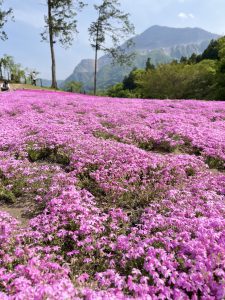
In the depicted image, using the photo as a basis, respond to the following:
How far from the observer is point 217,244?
16.3ft

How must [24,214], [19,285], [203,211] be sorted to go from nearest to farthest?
[19,285]
[203,211]
[24,214]

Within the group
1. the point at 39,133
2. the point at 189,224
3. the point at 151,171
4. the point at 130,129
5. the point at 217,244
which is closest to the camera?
the point at 217,244

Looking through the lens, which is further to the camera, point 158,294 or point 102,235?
point 102,235

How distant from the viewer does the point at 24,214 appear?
677 cm

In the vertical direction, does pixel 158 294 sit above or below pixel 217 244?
below

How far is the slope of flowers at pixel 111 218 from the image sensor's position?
4.33 metres

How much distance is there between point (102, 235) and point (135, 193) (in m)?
1.87

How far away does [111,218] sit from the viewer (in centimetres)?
632

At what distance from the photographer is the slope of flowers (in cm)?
433

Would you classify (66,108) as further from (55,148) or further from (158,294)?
(158,294)

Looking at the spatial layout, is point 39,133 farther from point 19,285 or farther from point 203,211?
point 19,285

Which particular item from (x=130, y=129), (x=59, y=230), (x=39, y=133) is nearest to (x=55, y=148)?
(x=39, y=133)

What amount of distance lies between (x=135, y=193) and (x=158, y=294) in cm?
330

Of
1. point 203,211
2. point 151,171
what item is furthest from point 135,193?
point 203,211
